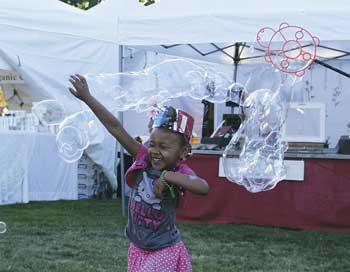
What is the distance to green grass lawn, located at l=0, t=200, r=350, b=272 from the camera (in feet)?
16.6

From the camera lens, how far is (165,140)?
2787mm

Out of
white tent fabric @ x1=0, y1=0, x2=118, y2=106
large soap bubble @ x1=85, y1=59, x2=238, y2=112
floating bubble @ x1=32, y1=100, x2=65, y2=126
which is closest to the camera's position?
large soap bubble @ x1=85, y1=59, x2=238, y2=112

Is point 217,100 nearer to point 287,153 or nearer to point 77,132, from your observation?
point 287,153

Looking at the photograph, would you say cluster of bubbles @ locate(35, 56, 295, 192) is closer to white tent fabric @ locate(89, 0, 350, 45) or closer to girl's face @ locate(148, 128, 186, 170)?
white tent fabric @ locate(89, 0, 350, 45)

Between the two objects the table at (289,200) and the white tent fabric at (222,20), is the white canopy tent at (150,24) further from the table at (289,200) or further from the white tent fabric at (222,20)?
the table at (289,200)

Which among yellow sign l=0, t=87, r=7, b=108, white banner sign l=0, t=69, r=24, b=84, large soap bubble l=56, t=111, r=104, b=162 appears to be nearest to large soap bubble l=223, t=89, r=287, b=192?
large soap bubble l=56, t=111, r=104, b=162

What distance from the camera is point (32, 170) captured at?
29.8 feet

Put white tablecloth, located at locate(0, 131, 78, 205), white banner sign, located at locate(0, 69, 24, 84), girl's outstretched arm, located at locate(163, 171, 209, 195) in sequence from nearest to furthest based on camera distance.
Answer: girl's outstretched arm, located at locate(163, 171, 209, 195)
white tablecloth, located at locate(0, 131, 78, 205)
white banner sign, located at locate(0, 69, 24, 84)

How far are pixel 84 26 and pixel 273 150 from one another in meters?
2.62

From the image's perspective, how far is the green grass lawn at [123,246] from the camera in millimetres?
5074

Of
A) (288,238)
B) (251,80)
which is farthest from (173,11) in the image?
(251,80)

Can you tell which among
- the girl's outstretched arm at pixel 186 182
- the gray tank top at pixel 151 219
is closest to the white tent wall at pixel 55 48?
the gray tank top at pixel 151 219

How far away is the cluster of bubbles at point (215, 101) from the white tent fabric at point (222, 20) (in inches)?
13.8

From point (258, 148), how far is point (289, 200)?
0.78 m
